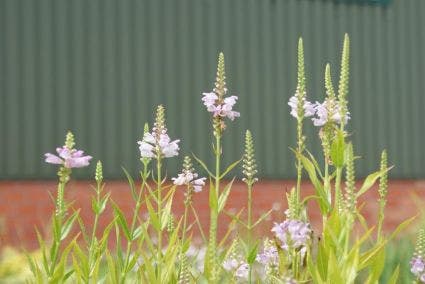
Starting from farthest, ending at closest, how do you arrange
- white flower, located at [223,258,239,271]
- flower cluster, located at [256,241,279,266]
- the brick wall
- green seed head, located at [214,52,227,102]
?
the brick wall < white flower, located at [223,258,239,271] < flower cluster, located at [256,241,279,266] < green seed head, located at [214,52,227,102]

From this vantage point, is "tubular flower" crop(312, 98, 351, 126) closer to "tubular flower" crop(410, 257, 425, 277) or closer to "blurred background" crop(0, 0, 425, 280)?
"tubular flower" crop(410, 257, 425, 277)

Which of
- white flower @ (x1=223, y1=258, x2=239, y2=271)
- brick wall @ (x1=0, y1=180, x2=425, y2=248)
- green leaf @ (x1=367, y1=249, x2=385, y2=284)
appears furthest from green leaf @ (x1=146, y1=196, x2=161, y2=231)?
brick wall @ (x1=0, y1=180, x2=425, y2=248)

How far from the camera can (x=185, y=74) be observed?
11734 mm

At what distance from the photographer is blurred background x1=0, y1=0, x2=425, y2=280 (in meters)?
11.0

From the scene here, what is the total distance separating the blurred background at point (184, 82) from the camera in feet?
36.1

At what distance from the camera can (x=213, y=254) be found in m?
2.89

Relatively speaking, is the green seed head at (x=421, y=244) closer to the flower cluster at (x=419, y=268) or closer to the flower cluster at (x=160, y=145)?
the flower cluster at (x=419, y=268)

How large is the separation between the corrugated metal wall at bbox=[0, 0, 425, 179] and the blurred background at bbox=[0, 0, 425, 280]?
0.6 inches

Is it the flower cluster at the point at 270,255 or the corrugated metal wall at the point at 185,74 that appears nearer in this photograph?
the flower cluster at the point at 270,255

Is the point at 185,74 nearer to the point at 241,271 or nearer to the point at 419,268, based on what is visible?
the point at 241,271

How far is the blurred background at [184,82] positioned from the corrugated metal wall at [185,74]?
14mm

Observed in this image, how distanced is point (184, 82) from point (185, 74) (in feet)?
0.34

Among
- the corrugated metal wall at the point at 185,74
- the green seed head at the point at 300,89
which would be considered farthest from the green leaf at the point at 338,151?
the corrugated metal wall at the point at 185,74

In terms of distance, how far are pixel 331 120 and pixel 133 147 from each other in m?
8.65
